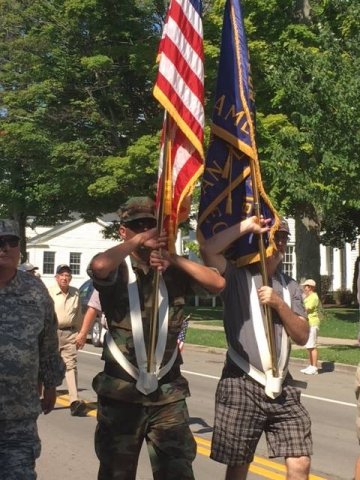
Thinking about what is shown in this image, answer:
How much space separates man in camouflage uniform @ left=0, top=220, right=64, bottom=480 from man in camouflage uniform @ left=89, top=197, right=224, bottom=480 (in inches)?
12.9

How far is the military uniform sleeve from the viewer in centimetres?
429

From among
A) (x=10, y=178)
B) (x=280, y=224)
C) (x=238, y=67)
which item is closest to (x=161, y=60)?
(x=238, y=67)

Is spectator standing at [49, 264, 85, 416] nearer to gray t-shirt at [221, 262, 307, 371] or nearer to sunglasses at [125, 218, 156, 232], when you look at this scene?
gray t-shirt at [221, 262, 307, 371]

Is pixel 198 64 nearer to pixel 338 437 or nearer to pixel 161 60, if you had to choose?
pixel 161 60

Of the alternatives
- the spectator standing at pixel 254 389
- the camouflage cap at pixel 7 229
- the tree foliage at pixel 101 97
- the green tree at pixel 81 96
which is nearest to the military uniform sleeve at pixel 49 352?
the camouflage cap at pixel 7 229

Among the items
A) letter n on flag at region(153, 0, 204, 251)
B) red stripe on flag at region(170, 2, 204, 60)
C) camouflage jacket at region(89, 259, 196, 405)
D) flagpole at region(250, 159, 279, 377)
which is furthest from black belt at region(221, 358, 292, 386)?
red stripe on flag at region(170, 2, 204, 60)

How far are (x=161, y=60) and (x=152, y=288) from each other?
1.37 metres

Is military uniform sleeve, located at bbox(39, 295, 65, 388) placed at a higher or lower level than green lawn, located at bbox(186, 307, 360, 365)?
higher

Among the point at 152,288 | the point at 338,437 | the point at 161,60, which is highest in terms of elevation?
the point at 161,60

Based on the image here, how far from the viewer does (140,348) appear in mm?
4109

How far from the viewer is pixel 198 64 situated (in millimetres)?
4812

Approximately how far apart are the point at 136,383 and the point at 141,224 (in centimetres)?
86

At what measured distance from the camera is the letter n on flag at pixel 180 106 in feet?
15.0

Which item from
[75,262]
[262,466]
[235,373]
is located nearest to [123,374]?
[235,373]
